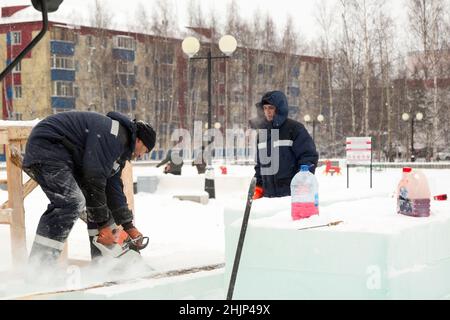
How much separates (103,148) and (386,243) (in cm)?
224

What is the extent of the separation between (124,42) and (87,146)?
5097 centimetres

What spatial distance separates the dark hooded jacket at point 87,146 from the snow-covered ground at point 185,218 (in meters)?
0.88

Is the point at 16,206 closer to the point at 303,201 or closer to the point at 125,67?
the point at 303,201

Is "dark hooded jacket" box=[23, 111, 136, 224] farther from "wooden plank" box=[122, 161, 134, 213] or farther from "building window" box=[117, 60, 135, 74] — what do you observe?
"building window" box=[117, 60, 135, 74]

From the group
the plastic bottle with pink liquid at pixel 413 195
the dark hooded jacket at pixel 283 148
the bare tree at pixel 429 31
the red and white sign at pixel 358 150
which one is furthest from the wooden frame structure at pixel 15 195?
the bare tree at pixel 429 31

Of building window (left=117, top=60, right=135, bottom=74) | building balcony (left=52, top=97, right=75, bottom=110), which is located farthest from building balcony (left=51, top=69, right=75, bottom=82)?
building window (left=117, top=60, right=135, bottom=74)

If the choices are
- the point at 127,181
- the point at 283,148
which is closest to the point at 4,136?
the point at 127,181

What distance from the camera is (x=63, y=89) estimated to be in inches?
2061

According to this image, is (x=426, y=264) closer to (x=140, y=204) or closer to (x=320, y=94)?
(x=140, y=204)

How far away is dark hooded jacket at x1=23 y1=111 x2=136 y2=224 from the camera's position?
4.73m

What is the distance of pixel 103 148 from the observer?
475cm

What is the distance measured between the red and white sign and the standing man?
48.6 feet

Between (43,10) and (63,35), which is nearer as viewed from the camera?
(43,10)

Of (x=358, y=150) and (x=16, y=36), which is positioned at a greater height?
(x=16, y=36)
